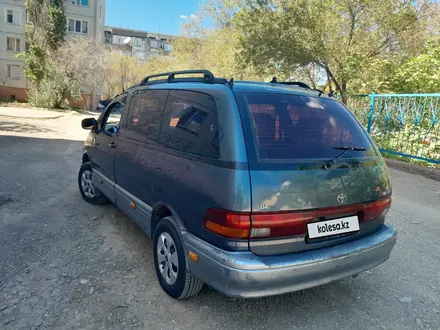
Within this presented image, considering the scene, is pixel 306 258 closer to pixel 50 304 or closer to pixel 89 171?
pixel 50 304

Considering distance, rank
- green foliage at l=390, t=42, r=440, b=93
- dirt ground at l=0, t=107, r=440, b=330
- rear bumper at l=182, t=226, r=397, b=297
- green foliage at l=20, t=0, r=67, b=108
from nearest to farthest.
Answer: rear bumper at l=182, t=226, r=397, b=297 → dirt ground at l=0, t=107, r=440, b=330 → green foliage at l=390, t=42, r=440, b=93 → green foliage at l=20, t=0, r=67, b=108

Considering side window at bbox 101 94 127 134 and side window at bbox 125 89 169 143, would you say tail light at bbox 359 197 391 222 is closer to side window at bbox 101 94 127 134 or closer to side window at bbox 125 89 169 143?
side window at bbox 125 89 169 143

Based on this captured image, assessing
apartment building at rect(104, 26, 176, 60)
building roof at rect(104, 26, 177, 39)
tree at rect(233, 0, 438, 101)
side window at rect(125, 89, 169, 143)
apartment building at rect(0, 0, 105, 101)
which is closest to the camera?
side window at rect(125, 89, 169, 143)

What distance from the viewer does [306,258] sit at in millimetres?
2189

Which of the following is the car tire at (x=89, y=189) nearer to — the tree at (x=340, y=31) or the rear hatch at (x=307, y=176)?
the rear hatch at (x=307, y=176)

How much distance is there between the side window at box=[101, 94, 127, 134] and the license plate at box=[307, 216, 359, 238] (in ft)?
8.39

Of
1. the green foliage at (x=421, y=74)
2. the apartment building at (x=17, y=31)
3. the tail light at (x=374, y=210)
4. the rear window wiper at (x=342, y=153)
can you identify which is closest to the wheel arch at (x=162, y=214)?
the rear window wiper at (x=342, y=153)

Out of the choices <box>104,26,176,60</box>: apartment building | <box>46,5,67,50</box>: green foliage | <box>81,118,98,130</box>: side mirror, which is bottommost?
<box>81,118,98,130</box>: side mirror

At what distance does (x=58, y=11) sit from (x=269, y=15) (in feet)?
65.7

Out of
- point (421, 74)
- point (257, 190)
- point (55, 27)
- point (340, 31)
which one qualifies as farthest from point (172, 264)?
point (55, 27)

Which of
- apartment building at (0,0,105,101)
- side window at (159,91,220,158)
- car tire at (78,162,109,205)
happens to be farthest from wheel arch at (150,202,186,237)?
apartment building at (0,0,105,101)

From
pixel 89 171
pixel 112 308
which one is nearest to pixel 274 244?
pixel 112 308

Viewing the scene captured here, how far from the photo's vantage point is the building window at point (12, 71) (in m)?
30.8

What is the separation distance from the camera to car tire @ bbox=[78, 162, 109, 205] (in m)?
4.60
